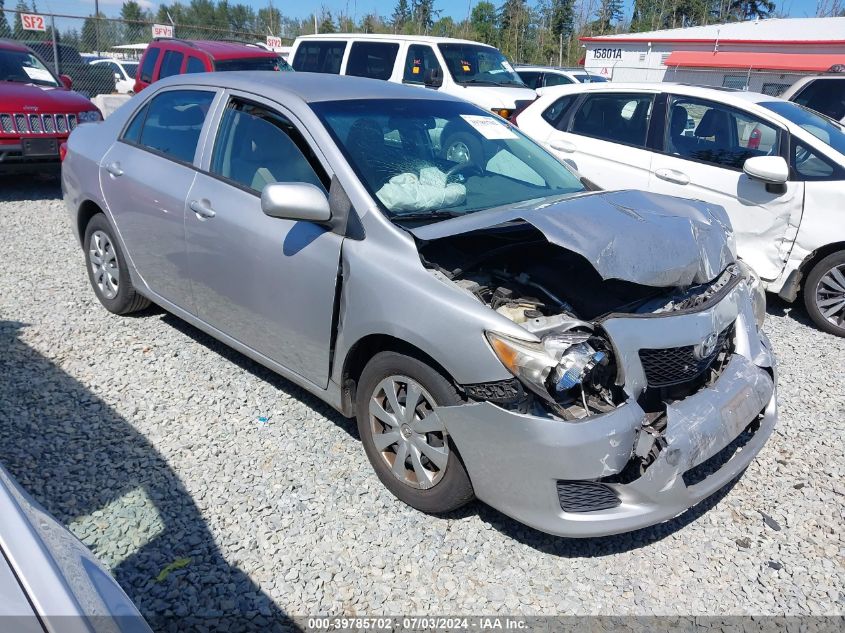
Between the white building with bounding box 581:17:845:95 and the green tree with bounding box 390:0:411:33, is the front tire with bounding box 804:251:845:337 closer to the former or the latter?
the white building with bounding box 581:17:845:95

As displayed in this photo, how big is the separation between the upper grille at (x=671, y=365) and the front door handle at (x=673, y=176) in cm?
343

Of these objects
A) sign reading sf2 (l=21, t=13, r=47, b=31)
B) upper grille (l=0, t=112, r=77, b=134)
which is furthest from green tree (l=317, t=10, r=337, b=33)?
upper grille (l=0, t=112, r=77, b=134)

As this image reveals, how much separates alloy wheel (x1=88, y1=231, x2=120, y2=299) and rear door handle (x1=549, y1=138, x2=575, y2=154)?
167 inches

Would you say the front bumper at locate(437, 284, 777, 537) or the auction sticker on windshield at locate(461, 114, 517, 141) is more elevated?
the auction sticker on windshield at locate(461, 114, 517, 141)

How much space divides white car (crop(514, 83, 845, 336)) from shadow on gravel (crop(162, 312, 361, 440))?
3.44 meters

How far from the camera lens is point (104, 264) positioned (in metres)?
4.91

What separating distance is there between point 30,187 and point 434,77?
20.5ft

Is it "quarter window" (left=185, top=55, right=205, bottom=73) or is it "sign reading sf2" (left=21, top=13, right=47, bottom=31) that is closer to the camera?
"quarter window" (left=185, top=55, right=205, bottom=73)

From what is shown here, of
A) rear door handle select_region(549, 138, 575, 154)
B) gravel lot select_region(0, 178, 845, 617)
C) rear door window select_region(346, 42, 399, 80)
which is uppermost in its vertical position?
rear door window select_region(346, 42, 399, 80)

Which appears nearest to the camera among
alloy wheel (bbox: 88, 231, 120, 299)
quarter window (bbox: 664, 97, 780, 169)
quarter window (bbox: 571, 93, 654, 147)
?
alloy wheel (bbox: 88, 231, 120, 299)

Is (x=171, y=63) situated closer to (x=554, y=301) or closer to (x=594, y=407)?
(x=554, y=301)

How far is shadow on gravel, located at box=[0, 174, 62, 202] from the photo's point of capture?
8909 millimetres

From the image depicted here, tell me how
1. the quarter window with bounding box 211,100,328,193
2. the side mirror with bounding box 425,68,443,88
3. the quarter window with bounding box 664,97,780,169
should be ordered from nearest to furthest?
1. the quarter window with bounding box 211,100,328,193
2. the quarter window with bounding box 664,97,780,169
3. the side mirror with bounding box 425,68,443,88

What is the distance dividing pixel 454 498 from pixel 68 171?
4027 millimetres
